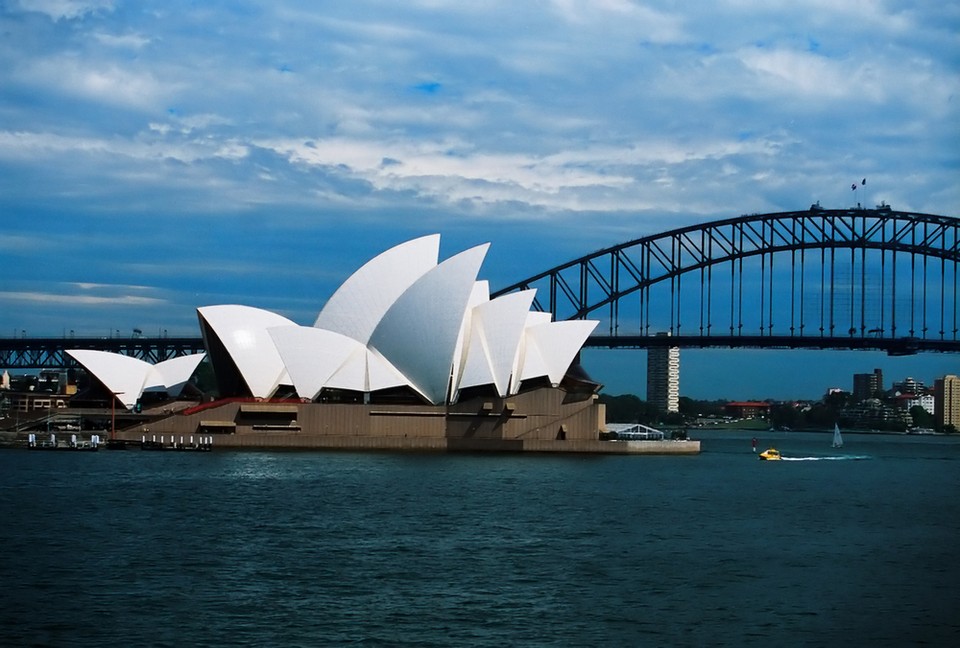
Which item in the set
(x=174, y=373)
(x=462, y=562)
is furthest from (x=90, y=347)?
(x=462, y=562)

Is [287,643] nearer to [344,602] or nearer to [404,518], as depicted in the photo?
[344,602]

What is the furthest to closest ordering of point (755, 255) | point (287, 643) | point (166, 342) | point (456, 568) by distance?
1. point (166, 342)
2. point (755, 255)
3. point (456, 568)
4. point (287, 643)

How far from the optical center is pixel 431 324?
192 feet

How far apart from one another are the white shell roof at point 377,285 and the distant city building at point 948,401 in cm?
12619

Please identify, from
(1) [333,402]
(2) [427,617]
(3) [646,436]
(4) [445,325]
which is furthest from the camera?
(3) [646,436]

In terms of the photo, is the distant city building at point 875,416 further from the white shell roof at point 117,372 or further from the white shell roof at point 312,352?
the white shell roof at point 312,352

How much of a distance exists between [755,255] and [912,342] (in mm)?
12111

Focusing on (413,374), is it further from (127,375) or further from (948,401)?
(948,401)

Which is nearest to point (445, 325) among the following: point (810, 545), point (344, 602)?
point (810, 545)

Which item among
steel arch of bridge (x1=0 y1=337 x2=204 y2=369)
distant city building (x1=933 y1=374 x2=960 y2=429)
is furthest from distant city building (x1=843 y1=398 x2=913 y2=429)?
steel arch of bridge (x1=0 y1=337 x2=204 y2=369)

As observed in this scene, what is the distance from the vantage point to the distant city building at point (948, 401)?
6752 inches

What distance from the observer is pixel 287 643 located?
16.4 m

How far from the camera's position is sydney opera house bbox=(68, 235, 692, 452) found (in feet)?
195

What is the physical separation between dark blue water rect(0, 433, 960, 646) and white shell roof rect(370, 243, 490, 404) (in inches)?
657
